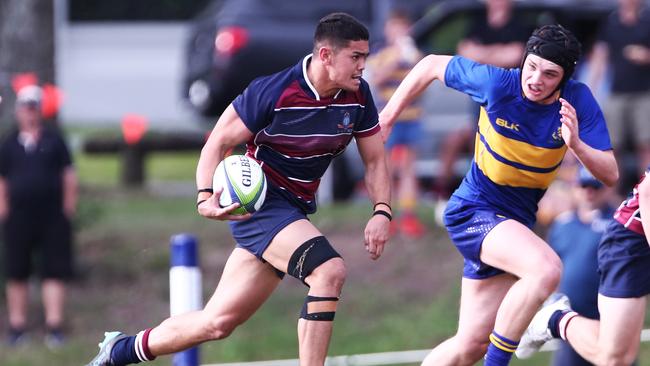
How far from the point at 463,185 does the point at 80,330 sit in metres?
5.66

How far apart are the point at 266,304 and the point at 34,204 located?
2.31 meters

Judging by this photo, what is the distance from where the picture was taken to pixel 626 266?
7.61 m

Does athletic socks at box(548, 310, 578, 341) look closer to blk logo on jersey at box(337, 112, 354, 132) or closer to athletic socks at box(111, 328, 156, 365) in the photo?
blk logo on jersey at box(337, 112, 354, 132)

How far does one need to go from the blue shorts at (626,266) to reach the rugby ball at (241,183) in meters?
1.96

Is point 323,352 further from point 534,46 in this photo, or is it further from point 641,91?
point 641,91

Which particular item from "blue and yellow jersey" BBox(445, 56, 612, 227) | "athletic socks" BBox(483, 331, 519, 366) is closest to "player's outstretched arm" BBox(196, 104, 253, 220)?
"blue and yellow jersey" BBox(445, 56, 612, 227)

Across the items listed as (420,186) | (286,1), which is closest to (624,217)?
(420,186)

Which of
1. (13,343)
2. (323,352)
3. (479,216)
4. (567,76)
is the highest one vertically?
(567,76)

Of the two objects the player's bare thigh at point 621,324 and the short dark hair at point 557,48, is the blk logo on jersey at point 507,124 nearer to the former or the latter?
the short dark hair at point 557,48

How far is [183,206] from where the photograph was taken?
16234mm

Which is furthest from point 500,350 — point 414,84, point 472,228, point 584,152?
point 414,84

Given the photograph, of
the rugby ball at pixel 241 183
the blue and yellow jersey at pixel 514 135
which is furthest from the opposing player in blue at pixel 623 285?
the rugby ball at pixel 241 183

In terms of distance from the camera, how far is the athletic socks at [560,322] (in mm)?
8242

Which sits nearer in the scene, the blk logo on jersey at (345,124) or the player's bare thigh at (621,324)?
the blk logo on jersey at (345,124)
